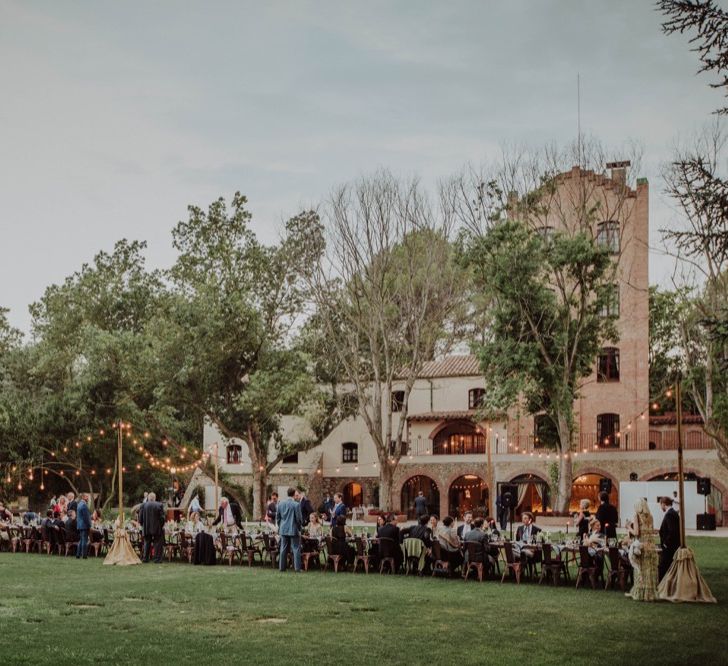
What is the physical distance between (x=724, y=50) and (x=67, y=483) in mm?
45530

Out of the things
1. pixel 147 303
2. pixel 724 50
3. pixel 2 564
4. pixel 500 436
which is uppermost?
pixel 147 303

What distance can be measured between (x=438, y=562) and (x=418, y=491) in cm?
2940

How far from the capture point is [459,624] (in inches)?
486

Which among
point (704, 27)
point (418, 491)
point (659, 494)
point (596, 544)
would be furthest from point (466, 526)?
point (418, 491)

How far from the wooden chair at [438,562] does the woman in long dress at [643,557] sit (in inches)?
152

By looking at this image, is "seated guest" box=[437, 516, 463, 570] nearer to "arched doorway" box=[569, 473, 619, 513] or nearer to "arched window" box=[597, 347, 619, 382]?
"arched window" box=[597, 347, 619, 382]

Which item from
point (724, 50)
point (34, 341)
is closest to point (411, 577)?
point (724, 50)

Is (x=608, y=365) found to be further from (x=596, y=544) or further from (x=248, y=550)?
(x=596, y=544)

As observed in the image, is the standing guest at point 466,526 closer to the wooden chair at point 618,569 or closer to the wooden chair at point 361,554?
the wooden chair at point 361,554

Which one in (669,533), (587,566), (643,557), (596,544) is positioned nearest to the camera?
(643,557)

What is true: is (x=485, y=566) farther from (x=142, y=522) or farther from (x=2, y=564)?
(x=2, y=564)

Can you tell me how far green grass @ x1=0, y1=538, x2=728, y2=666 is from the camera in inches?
405

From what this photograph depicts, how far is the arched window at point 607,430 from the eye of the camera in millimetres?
41594

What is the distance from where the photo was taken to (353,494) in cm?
5050
